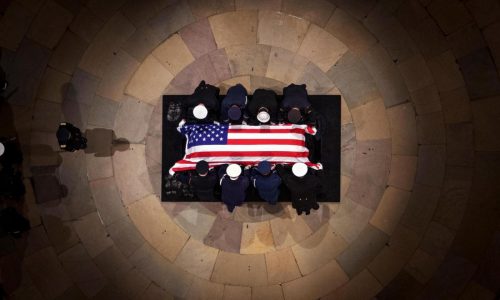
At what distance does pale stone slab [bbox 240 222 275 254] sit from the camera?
8.66 m

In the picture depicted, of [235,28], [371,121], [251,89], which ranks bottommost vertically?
[371,121]

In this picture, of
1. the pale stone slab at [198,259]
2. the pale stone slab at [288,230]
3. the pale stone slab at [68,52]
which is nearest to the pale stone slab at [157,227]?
the pale stone slab at [198,259]

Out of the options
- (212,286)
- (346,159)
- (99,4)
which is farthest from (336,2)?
(212,286)

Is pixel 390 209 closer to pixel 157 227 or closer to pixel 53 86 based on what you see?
pixel 157 227

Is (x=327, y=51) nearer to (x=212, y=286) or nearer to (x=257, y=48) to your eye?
(x=257, y=48)

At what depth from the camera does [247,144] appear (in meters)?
7.70

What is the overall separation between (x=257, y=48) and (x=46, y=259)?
739 centimetres

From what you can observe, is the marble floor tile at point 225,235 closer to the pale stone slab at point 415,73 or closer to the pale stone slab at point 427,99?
the pale stone slab at point 427,99

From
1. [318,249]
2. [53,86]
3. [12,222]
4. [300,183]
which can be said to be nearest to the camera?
[300,183]

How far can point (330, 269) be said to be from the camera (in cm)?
861

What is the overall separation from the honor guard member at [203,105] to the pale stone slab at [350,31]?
3.38 meters

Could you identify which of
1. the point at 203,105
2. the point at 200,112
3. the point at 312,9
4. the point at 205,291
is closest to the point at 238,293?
the point at 205,291

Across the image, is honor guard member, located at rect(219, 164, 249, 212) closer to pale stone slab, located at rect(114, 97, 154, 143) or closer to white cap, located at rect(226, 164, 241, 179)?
white cap, located at rect(226, 164, 241, 179)

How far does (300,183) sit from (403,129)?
3.10m
